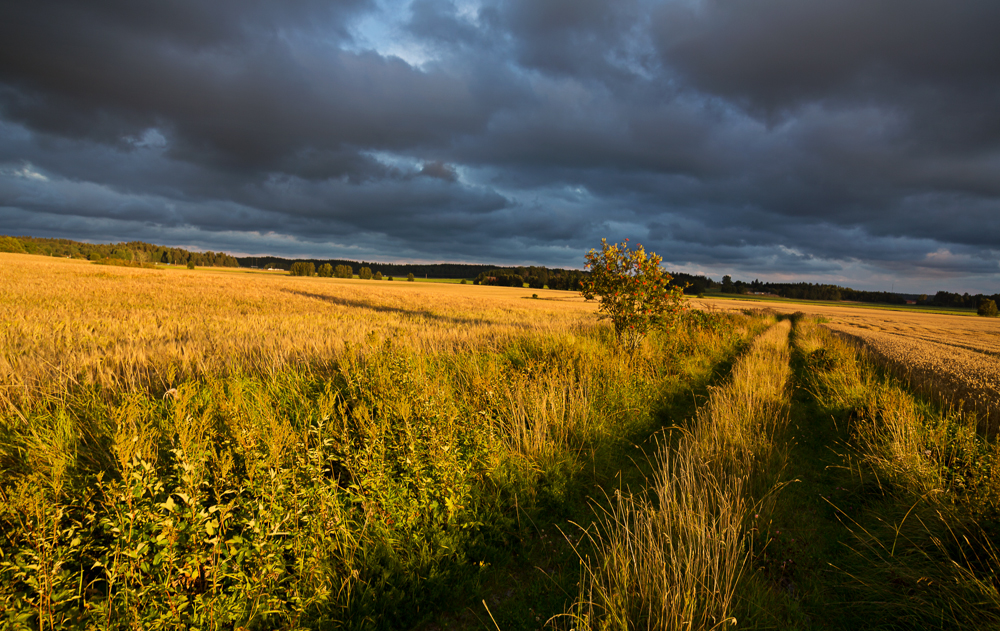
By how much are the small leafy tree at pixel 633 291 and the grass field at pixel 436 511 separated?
5058 millimetres

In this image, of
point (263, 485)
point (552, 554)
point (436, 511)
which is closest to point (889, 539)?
point (552, 554)

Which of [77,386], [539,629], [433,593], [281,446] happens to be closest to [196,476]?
[281,446]

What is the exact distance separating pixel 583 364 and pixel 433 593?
6.31 meters

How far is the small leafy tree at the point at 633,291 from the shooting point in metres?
11.6

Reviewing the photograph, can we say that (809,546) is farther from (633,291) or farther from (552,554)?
(633,291)

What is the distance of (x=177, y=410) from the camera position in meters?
3.14

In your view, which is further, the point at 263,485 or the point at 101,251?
the point at 101,251

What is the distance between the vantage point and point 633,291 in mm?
11562

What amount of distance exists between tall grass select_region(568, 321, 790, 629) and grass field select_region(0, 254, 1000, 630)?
4 centimetres

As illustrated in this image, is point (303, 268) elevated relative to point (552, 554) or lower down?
elevated

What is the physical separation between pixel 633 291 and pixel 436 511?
31.1 ft

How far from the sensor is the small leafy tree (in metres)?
11.6

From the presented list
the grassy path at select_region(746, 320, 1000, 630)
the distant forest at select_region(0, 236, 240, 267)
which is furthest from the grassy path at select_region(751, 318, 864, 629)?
the distant forest at select_region(0, 236, 240, 267)

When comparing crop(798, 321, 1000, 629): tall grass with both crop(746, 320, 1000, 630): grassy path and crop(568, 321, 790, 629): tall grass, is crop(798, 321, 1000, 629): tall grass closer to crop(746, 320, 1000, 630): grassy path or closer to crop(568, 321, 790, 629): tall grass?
crop(746, 320, 1000, 630): grassy path
